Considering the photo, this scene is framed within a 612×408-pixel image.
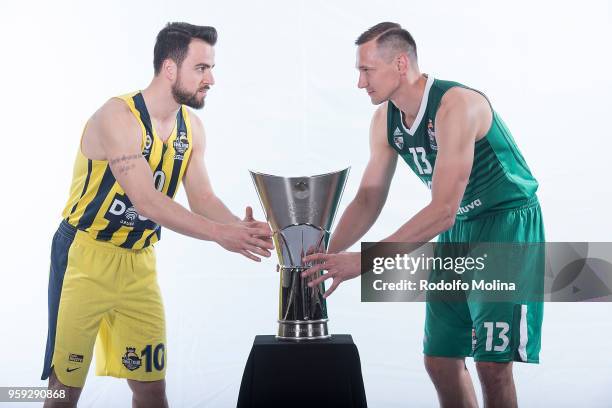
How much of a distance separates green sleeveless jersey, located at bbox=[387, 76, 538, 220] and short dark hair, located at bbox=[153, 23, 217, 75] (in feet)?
2.50

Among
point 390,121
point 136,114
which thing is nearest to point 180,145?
point 136,114

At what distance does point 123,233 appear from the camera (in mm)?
2727

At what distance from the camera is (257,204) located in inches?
150

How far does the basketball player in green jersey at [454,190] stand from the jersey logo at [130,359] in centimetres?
74

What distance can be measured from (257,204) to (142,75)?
0.79m

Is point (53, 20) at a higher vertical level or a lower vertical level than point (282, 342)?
higher

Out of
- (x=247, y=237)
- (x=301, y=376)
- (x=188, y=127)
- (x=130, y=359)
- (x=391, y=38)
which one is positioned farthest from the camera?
(x=188, y=127)

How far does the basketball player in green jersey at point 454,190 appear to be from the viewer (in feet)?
7.95

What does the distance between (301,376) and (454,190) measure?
27.6 inches

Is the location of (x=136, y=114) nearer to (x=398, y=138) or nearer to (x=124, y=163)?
(x=124, y=163)

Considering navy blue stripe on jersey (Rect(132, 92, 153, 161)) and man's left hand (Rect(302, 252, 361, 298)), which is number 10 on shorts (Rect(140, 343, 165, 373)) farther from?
man's left hand (Rect(302, 252, 361, 298))

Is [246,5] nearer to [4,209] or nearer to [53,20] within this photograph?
[53,20]

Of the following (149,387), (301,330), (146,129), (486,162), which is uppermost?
(146,129)

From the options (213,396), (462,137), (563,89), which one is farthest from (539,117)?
(213,396)
